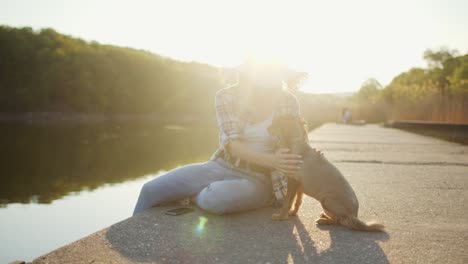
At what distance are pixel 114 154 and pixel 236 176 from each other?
10.3m

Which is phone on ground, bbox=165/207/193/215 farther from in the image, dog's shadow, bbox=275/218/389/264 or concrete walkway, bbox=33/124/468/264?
dog's shadow, bbox=275/218/389/264

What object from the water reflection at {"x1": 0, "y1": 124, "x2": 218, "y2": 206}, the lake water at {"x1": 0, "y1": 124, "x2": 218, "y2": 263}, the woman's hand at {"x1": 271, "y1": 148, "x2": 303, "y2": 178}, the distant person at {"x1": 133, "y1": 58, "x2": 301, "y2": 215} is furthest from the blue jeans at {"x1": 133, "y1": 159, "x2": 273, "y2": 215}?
the water reflection at {"x1": 0, "y1": 124, "x2": 218, "y2": 206}

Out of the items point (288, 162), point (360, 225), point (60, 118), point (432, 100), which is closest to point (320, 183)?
point (288, 162)

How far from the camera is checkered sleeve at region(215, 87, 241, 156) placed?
361 centimetres

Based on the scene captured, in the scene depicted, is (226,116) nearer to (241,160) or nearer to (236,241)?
(241,160)

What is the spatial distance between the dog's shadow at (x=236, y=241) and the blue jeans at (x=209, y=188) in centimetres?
15

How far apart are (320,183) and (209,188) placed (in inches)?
36.2

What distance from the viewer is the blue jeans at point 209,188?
3361mm

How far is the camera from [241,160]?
3648 millimetres

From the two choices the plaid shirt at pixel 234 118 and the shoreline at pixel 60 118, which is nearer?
the plaid shirt at pixel 234 118

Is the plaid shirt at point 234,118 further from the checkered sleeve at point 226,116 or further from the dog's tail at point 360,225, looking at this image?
the dog's tail at point 360,225

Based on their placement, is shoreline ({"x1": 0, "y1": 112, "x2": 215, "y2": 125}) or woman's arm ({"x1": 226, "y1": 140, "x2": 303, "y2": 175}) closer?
woman's arm ({"x1": 226, "y1": 140, "x2": 303, "y2": 175})

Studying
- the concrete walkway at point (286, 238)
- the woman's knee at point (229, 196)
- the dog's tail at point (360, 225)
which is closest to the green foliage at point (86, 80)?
the concrete walkway at point (286, 238)

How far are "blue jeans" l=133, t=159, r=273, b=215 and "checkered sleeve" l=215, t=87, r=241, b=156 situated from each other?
242 mm
